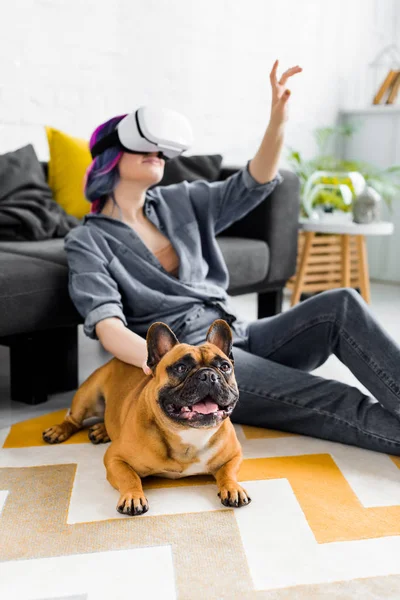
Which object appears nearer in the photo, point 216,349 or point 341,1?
point 216,349

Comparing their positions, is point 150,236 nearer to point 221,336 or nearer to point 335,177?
point 221,336

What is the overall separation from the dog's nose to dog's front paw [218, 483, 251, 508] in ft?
0.96

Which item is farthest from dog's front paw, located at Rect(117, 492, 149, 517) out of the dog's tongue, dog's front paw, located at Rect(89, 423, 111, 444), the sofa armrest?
the sofa armrest

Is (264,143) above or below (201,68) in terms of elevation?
below

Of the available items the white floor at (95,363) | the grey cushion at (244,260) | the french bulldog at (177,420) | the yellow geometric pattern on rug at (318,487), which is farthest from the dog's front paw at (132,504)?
the grey cushion at (244,260)

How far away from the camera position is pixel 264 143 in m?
1.87

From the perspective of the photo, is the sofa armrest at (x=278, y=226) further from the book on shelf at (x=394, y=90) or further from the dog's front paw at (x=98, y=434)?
the book on shelf at (x=394, y=90)

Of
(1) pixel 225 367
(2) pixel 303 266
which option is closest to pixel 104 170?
(1) pixel 225 367

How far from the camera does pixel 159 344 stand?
1.46 meters

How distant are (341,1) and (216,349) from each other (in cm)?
375

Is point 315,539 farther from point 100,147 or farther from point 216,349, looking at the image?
point 100,147

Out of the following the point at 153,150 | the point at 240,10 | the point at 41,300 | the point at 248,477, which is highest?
the point at 240,10

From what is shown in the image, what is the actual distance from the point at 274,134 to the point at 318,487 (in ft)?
3.01

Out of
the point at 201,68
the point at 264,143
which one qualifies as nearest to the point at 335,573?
the point at 264,143
